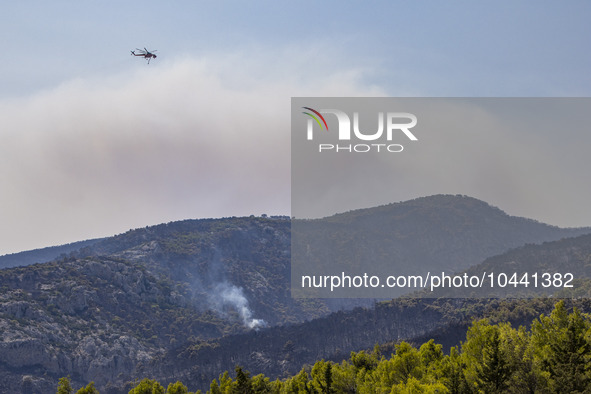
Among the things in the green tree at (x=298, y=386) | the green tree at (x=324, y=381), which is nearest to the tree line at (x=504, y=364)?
the green tree at (x=324, y=381)

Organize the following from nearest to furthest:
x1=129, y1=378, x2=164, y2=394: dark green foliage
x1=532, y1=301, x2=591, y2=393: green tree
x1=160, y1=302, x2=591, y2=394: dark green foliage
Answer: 1. x1=532, y1=301, x2=591, y2=393: green tree
2. x1=160, y1=302, x2=591, y2=394: dark green foliage
3. x1=129, y1=378, x2=164, y2=394: dark green foliage

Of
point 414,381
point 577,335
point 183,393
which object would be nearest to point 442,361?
point 414,381

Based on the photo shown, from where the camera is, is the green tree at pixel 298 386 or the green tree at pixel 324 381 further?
the green tree at pixel 298 386

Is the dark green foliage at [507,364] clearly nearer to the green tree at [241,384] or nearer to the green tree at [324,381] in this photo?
the green tree at [324,381]

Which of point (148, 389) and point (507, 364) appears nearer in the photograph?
point (507, 364)

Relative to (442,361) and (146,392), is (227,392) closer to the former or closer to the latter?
(146,392)

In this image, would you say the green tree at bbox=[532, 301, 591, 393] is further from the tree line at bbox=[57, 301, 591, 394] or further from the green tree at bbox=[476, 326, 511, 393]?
the green tree at bbox=[476, 326, 511, 393]

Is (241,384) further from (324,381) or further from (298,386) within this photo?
(298,386)


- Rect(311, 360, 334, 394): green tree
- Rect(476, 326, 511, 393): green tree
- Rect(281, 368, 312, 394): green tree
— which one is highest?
Rect(476, 326, 511, 393): green tree

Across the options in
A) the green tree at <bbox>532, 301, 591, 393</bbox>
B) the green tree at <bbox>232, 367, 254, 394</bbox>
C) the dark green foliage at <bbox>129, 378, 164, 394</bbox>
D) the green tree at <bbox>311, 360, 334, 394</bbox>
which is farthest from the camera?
the dark green foliage at <bbox>129, 378, 164, 394</bbox>

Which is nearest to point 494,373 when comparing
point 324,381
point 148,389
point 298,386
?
point 324,381

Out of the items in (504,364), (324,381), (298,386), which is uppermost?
(504,364)

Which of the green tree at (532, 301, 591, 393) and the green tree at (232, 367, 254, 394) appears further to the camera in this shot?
the green tree at (232, 367, 254, 394)

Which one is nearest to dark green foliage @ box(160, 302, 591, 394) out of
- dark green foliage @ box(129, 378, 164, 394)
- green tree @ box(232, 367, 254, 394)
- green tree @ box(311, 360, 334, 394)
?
green tree @ box(311, 360, 334, 394)
